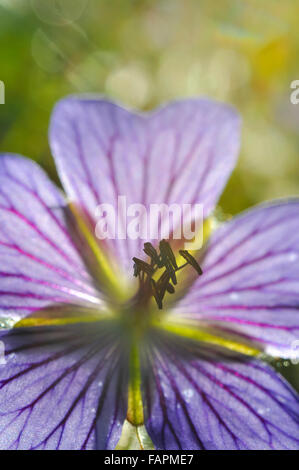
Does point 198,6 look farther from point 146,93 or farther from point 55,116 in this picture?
point 55,116

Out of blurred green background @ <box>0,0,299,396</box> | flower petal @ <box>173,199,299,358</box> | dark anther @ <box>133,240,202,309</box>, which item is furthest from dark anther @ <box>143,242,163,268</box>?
blurred green background @ <box>0,0,299,396</box>

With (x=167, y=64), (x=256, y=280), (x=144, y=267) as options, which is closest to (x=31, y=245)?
(x=144, y=267)

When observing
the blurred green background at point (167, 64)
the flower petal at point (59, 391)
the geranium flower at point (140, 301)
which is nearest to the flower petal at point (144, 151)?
the geranium flower at point (140, 301)

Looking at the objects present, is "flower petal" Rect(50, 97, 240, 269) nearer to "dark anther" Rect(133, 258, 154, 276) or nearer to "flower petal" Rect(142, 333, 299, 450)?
"dark anther" Rect(133, 258, 154, 276)

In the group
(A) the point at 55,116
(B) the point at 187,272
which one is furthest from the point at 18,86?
(B) the point at 187,272

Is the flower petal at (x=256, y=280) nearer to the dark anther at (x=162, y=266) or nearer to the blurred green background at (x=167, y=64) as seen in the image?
the dark anther at (x=162, y=266)

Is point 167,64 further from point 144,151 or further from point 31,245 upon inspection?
point 31,245
